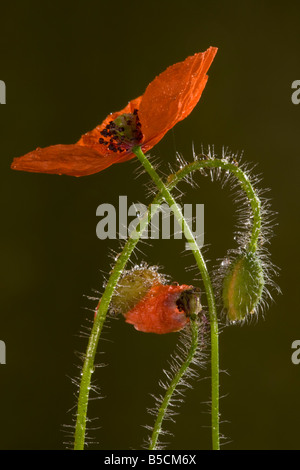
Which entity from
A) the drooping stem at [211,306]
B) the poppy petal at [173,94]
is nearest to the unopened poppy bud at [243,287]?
the drooping stem at [211,306]

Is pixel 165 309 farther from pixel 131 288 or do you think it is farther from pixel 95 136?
pixel 95 136

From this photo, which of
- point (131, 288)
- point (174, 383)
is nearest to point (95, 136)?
point (131, 288)

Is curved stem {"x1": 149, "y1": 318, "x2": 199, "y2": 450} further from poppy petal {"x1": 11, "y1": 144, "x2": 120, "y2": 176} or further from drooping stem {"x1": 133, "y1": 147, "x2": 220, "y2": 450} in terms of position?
poppy petal {"x1": 11, "y1": 144, "x2": 120, "y2": 176}

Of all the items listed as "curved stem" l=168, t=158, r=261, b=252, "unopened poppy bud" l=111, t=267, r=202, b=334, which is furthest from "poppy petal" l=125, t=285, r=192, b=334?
"curved stem" l=168, t=158, r=261, b=252

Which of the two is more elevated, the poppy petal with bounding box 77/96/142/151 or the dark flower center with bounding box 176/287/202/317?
the poppy petal with bounding box 77/96/142/151
